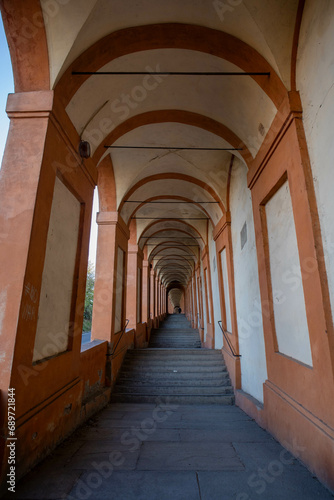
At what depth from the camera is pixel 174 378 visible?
20.8ft

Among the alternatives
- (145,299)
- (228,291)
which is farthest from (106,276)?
(145,299)

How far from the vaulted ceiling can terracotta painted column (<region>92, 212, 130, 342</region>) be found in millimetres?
1666

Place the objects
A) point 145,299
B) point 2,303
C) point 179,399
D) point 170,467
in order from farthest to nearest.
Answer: point 145,299
point 179,399
point 170,467
point 2,303

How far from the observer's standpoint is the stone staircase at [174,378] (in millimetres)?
5680

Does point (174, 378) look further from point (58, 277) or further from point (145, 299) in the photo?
point (145, 299)

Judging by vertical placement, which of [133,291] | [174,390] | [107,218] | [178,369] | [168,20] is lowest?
[174,390]

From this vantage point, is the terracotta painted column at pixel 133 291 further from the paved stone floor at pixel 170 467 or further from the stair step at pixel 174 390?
the paved stone floor at pixel 170 467

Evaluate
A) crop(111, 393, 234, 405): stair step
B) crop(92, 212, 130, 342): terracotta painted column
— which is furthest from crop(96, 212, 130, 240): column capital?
crop(111, 393, 234, 405): stair step

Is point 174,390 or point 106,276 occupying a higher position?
point 106,276

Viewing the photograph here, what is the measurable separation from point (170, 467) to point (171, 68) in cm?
528

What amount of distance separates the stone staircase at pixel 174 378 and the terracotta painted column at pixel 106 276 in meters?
1.24

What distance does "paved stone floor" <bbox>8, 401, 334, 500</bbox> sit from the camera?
86.7 inches

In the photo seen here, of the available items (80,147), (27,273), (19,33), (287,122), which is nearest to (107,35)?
(19,33)

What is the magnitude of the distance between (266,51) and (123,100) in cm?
240
